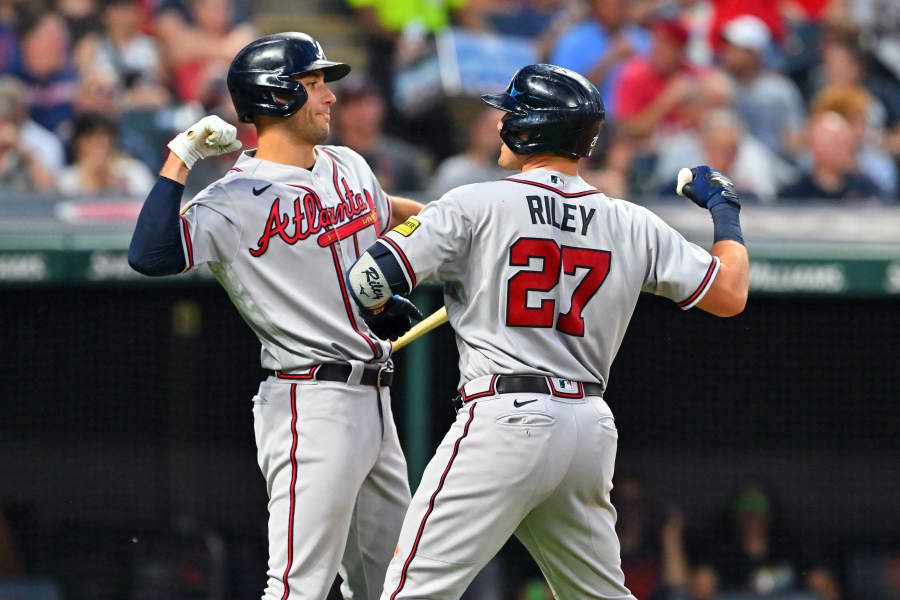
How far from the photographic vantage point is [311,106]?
133 inches

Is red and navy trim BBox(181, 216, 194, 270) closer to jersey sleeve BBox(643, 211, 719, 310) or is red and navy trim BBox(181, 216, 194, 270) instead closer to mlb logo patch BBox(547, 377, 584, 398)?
mlb logo patch BBox(547, 377, 584, 398)

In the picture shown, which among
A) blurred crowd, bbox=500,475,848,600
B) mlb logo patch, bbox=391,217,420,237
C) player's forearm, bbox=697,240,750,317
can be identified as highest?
mlb logo patch, bbox=391,217,420,237

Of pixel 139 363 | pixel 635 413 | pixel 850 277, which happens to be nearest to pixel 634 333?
pixel 635 413

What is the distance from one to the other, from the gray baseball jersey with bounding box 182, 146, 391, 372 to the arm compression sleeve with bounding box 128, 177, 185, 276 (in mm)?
103

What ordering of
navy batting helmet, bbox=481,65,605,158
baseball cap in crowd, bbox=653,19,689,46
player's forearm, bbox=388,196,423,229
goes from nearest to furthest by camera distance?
navy batting helmet, bbox=481,65,605,158, player's forearm, bbox=388,196,423,229, baseball cap in crowd, bbox=653,19,689,46

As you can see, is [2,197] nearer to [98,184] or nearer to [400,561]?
[98,184]

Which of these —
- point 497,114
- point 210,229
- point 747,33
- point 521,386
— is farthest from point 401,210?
point 747,33

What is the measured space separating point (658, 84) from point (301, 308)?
172 inches

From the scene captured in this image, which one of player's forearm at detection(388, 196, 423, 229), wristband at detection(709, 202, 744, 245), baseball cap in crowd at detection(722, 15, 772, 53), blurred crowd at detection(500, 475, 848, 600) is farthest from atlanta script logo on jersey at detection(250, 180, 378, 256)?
baseball cap in crowd at detection(722, 15, 772, 53)

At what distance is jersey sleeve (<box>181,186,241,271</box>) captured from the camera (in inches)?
127

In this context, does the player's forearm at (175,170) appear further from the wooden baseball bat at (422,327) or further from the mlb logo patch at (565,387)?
the mlb logo patch at (565,387)

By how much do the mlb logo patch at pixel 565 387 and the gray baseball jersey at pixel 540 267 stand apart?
17 millimetres

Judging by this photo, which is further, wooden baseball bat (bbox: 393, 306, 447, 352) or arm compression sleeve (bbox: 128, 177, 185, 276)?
wooden baseball bat (bbox: 393, 306, 447, 352)

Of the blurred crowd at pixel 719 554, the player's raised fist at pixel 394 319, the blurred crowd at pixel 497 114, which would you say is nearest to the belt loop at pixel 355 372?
the player's raised fist at pixel 394 319
